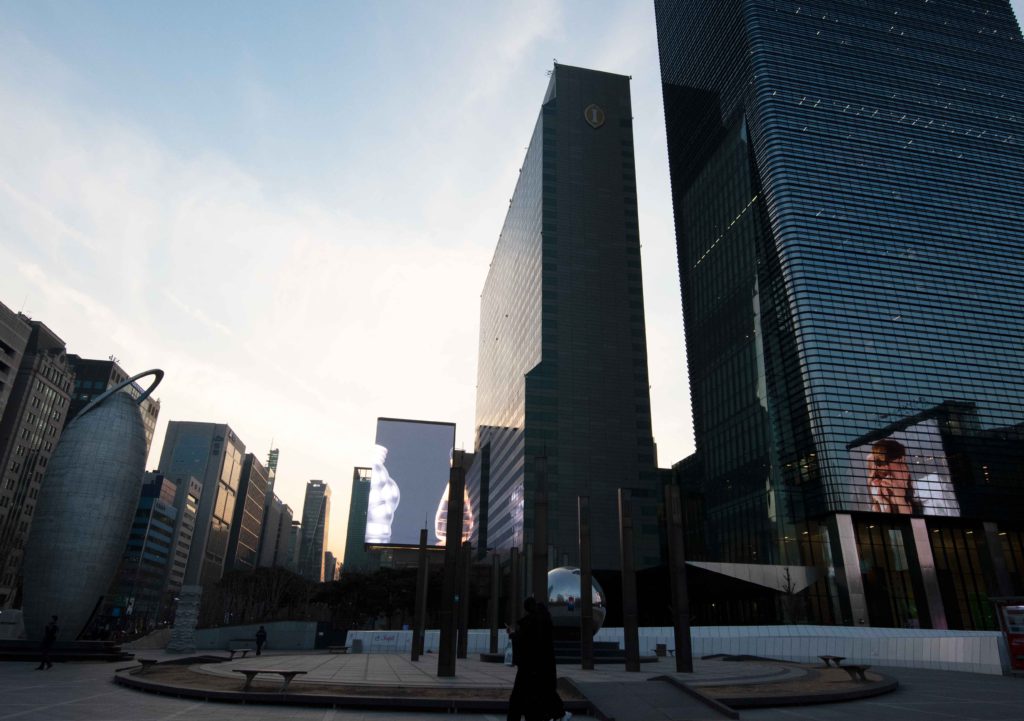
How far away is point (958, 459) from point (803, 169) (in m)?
41.2

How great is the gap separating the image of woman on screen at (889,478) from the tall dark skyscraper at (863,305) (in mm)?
247

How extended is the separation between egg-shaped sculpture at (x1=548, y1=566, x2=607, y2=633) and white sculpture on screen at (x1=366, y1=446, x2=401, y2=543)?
102m

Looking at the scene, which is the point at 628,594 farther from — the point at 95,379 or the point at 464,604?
the point at 95,379

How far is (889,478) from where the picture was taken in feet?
246

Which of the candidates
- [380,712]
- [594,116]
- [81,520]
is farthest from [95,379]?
[380,712]

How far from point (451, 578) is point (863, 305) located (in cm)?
7796

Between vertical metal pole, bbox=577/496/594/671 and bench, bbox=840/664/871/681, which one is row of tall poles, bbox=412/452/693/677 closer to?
vertical metal pole, bbox=577/496/594/671

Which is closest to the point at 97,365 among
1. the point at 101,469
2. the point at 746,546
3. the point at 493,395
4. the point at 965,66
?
the point at 493,395

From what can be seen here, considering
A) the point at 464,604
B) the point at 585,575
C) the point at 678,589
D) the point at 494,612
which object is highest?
the point at 585,575

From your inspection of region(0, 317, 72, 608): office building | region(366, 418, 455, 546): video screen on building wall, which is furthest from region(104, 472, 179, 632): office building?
region(366, 418, 455, 546): video screen on building wall

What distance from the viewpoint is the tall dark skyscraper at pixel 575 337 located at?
94.6 m

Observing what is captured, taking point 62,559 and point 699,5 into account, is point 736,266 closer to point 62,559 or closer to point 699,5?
point 699,5

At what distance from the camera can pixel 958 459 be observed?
78.8 metres

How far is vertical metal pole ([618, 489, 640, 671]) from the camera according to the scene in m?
22.5
